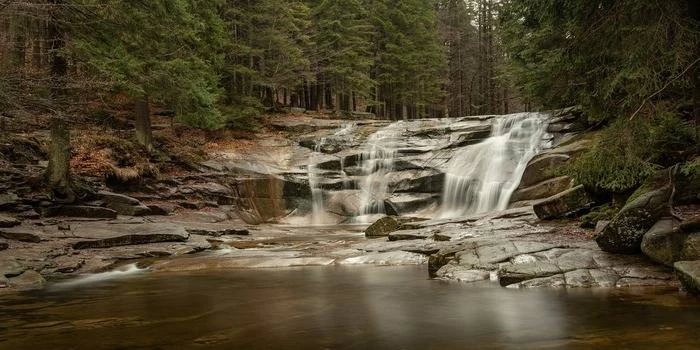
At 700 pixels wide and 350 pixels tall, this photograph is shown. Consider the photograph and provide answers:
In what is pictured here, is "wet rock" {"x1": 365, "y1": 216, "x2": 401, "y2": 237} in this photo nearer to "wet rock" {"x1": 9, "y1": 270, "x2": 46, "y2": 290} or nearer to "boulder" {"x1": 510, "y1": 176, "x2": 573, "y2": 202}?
"boulder" {"x1": 510, "y1": 176, "x2": 573, "y2": 202}

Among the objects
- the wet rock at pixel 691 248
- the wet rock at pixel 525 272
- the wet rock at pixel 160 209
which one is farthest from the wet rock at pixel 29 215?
the wet rock at pixel 691 248

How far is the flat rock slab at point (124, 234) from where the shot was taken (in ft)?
41.0

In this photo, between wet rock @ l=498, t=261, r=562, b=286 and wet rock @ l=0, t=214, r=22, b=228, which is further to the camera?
wet rock @ l=0, t=214, r=22, b=228

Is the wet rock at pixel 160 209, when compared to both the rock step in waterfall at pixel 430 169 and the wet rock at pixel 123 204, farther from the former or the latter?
the rock step in waterfall at pixel 430 169

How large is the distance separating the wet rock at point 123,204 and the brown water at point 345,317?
7081 millimetres

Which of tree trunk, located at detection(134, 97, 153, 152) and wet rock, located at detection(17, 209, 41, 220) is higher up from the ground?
tree trunk, located at detection(134, 97, 153, 152)

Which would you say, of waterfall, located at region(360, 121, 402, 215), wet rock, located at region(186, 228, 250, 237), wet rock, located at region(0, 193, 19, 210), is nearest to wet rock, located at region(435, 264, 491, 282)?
wet rock, located at region(186, 228, 250, 237)

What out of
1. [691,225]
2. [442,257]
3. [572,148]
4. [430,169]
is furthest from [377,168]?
[691,225]

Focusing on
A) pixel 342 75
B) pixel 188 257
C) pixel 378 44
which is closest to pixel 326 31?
pixel 342 75

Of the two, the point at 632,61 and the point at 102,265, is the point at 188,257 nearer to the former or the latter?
the point at 102,265

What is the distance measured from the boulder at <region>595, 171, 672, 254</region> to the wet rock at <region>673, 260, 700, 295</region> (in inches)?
53.3

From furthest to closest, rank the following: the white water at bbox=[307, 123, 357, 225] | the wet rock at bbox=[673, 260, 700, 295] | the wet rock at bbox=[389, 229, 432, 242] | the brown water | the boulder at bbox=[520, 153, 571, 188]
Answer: the white water at bbox=[307, 123, 357, 225] → the boulder at bbox=[520, 153, 571, 188] → the wet rock at bbox=[389, 229, 432, 242] → the wet rock at bbox=[673, 260, 700, 295] → the brown water

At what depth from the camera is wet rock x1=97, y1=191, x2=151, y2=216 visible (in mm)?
15875

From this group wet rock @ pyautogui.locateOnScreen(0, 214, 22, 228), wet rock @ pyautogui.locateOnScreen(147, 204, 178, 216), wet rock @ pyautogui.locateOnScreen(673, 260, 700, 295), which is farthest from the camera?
wet rock @ pyautogui.locateOnScreen(147, 204, 178, 216)
